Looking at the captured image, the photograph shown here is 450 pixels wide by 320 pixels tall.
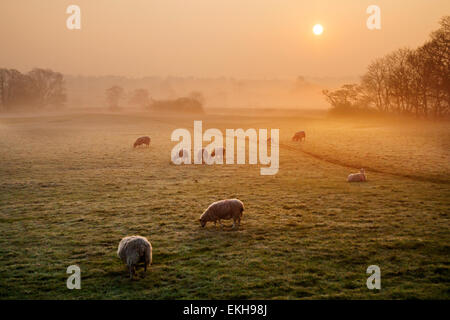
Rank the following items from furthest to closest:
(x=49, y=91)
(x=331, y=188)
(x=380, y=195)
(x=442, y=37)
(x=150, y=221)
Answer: (x=49, y=91)
(x=442, y=37)
(x=331, y=188)
(x=380, y=195)
(x=150, y=221)

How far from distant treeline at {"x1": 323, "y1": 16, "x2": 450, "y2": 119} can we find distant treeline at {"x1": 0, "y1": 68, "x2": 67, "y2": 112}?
8704 centimetres

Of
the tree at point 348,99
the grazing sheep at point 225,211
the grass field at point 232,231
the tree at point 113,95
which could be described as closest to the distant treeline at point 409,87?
the tree at point 348,99

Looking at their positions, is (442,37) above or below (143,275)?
above

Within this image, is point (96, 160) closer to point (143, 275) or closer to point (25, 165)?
point (25, 165)

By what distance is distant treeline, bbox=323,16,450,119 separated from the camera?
203 ft

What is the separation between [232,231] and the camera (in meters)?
14.0

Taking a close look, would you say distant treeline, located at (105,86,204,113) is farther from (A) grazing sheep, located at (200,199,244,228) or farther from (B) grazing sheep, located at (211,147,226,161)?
(A) grazing sheep, located at (200,199,244,228)

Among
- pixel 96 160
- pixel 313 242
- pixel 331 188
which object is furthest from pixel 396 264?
pixel 96 160

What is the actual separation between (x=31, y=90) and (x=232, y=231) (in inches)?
4593

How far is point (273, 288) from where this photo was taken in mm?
9578

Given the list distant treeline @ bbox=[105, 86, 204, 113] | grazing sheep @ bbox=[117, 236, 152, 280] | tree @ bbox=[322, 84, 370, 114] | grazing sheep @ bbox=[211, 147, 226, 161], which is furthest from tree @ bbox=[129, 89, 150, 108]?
grazing sheep @ bbox=[117, 236, 152, 280]

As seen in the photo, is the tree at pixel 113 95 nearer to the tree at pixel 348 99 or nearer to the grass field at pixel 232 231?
the tree at pixel 348 99

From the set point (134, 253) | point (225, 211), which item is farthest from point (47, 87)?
point (134, 253)

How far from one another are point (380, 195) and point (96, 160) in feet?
81.1
